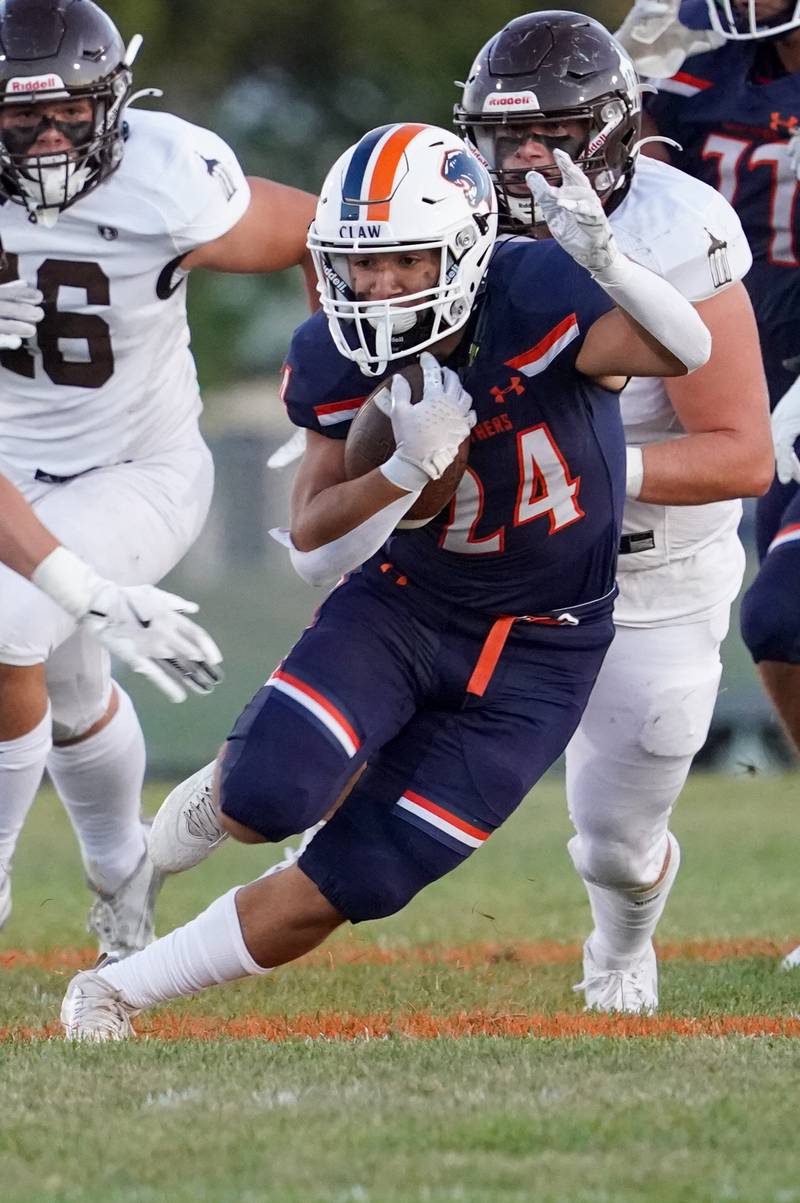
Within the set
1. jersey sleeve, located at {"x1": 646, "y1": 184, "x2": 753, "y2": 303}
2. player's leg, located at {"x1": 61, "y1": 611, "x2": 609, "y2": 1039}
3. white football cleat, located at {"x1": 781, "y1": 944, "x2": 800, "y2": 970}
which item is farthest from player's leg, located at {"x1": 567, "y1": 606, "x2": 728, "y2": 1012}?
jersey sleeve, located at {"x1": 646, "y1": 184, "x2": 753, "y2": 303}

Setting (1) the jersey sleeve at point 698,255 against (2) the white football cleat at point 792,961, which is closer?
(1) the jersey sleeve at point 698,255

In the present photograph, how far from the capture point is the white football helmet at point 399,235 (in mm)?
3568

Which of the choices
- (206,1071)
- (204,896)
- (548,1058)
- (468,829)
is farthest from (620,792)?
(204,896)

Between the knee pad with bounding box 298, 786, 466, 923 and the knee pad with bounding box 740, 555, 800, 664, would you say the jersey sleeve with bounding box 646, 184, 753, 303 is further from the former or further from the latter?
the knee pad with bounding box 298, 786, 466, 923

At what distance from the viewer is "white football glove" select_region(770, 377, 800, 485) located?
4.79 metres

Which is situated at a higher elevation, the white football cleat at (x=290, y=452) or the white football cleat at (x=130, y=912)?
the white football cleat at (x=290, y=452)

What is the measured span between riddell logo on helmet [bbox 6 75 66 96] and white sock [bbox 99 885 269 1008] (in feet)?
5.80

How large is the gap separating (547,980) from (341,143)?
14353 millimetres

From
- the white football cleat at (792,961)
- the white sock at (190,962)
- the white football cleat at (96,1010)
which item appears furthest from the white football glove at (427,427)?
the white football cleat at (792,961)

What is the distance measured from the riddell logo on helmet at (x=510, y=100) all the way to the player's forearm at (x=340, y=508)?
38.3 inches

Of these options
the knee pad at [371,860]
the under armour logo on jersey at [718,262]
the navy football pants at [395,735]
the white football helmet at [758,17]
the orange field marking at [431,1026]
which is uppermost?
the white football helmet at [758,17]

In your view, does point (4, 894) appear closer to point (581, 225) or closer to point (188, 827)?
point (188, 827)

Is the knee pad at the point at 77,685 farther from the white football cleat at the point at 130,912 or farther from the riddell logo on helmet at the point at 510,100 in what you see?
the riddell logo on helmet at the point at 510,100

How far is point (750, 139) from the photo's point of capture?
5.07m
